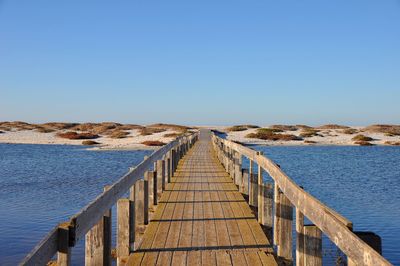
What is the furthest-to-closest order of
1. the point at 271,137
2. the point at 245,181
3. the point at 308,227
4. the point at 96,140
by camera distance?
the point at 96,140, the point at 271,137, the point at 245,181, the point at 308,227

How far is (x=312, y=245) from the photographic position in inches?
174

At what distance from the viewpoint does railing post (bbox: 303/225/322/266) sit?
4.39 meters

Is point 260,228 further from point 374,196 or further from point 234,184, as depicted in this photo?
point 374,196

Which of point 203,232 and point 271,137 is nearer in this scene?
point 203,232

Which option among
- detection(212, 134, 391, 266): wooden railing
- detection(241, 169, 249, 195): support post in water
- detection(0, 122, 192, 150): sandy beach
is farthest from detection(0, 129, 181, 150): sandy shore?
detection(212, 134, 391, 266): wooden railing

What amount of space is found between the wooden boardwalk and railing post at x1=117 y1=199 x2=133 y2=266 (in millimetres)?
178

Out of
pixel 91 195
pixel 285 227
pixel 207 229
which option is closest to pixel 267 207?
pixel 207 229

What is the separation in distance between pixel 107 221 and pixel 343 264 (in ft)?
Answer: 21.1

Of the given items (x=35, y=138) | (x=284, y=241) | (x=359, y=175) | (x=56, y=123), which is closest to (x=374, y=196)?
(x=359, y=175)

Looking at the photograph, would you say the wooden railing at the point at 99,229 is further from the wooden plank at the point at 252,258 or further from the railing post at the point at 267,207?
the railing post at the point at 267,207

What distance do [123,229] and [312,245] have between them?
3067 mm

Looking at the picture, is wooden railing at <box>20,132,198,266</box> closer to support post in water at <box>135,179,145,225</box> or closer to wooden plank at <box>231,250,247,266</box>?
support post in water at <box>135,179,145,225</box>

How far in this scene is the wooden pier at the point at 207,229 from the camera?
11.1 ft

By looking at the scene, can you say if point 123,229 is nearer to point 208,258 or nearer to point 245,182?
point 208,258
